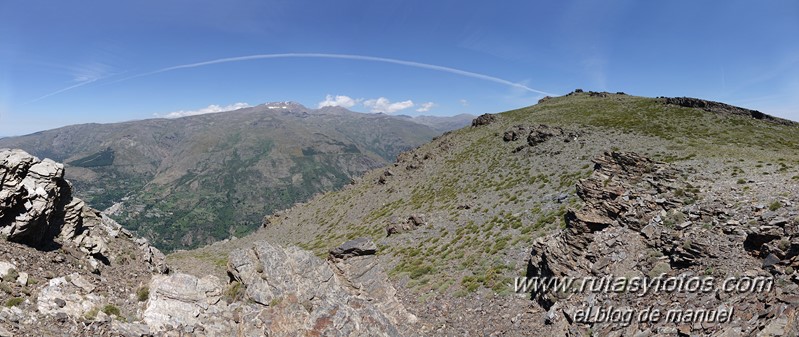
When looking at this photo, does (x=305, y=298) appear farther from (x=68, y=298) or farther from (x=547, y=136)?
(x=547, y=136)

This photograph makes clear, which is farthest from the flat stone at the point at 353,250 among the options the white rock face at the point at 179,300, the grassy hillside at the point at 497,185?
the white rock face at the point at 179,300

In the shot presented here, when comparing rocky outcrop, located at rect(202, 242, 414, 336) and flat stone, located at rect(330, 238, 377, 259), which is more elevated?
rocky outcrop, located at rect(202, 242, 414, 336)

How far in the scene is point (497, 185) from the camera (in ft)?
176

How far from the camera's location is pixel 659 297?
655 inches

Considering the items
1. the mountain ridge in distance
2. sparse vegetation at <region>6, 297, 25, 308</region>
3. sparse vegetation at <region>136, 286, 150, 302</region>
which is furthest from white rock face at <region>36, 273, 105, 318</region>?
the mountain ridge in distance

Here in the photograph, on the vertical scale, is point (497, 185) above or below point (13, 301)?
above

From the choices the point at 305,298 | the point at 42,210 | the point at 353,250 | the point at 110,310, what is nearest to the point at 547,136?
the point at 353,250

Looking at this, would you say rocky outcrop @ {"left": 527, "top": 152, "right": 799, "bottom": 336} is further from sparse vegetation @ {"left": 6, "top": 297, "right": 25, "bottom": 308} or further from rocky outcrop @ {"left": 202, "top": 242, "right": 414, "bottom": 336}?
sparse vegetation @ {"left": 6, "top": 297, "right": 25, "bottom": 308}

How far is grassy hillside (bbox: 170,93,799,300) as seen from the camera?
31562 millimetres

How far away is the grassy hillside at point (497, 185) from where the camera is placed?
1243 inches

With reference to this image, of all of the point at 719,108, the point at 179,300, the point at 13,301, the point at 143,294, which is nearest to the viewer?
the point at 13,301

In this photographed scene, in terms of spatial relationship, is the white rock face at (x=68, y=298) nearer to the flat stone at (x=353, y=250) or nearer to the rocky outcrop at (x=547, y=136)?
the flat stone at (x=353, y=250)

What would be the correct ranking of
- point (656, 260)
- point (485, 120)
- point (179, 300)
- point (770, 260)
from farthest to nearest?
point (485, 120) < point (656, 260) < point (179, 300) < point (770, 260)

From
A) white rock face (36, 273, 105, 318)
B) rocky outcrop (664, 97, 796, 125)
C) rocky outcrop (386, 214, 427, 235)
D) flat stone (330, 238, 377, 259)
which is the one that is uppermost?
rocky outcrop (664, 97, 796, 125)
